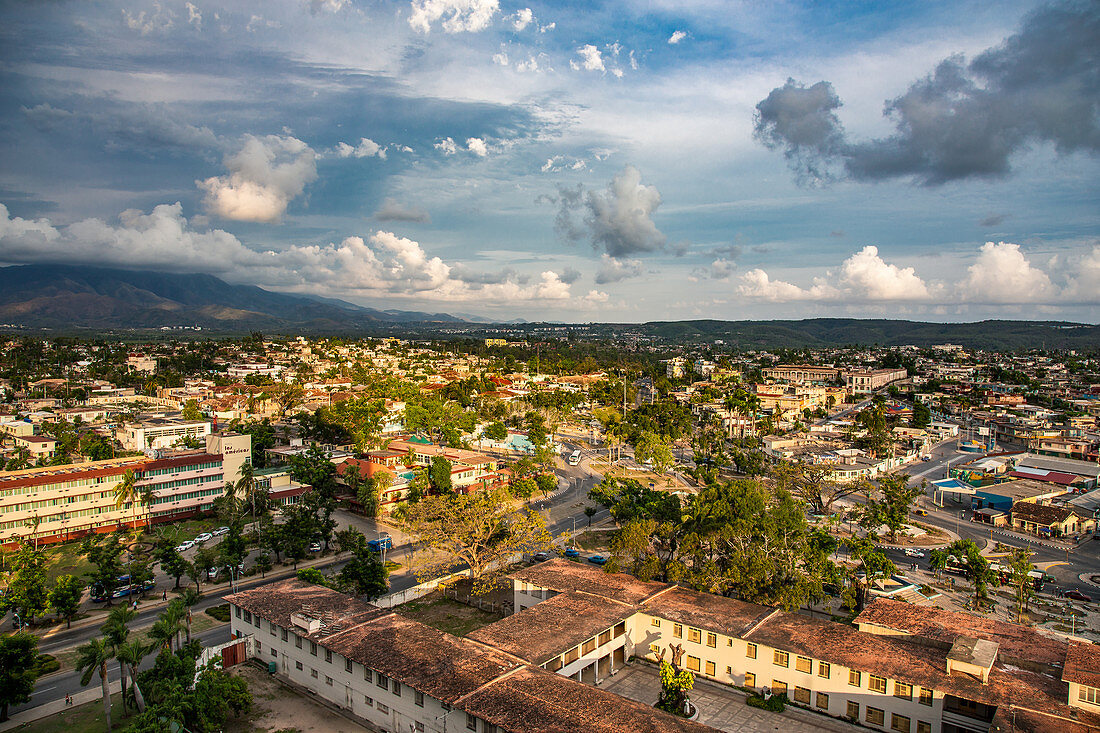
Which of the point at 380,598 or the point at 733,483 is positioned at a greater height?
the point at 733,483

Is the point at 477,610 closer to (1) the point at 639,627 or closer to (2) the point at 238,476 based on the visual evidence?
(1) the point at 639,627

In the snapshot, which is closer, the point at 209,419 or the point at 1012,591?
the point at 1012,591

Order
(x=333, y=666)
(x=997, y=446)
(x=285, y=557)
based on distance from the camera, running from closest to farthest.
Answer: (x=333, y=666) → (x=285, y=557) → (x=997, y=446)

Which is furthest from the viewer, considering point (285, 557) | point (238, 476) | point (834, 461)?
point (834, 461)

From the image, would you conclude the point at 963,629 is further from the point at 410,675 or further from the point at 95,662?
the point at 95,662

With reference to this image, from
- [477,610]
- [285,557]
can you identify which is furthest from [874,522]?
[285,557]

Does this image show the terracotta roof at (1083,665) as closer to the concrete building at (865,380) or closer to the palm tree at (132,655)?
the palm tree at (132,655)

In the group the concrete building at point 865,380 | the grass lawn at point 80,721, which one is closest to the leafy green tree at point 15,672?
the grass lawn at point 80,721
